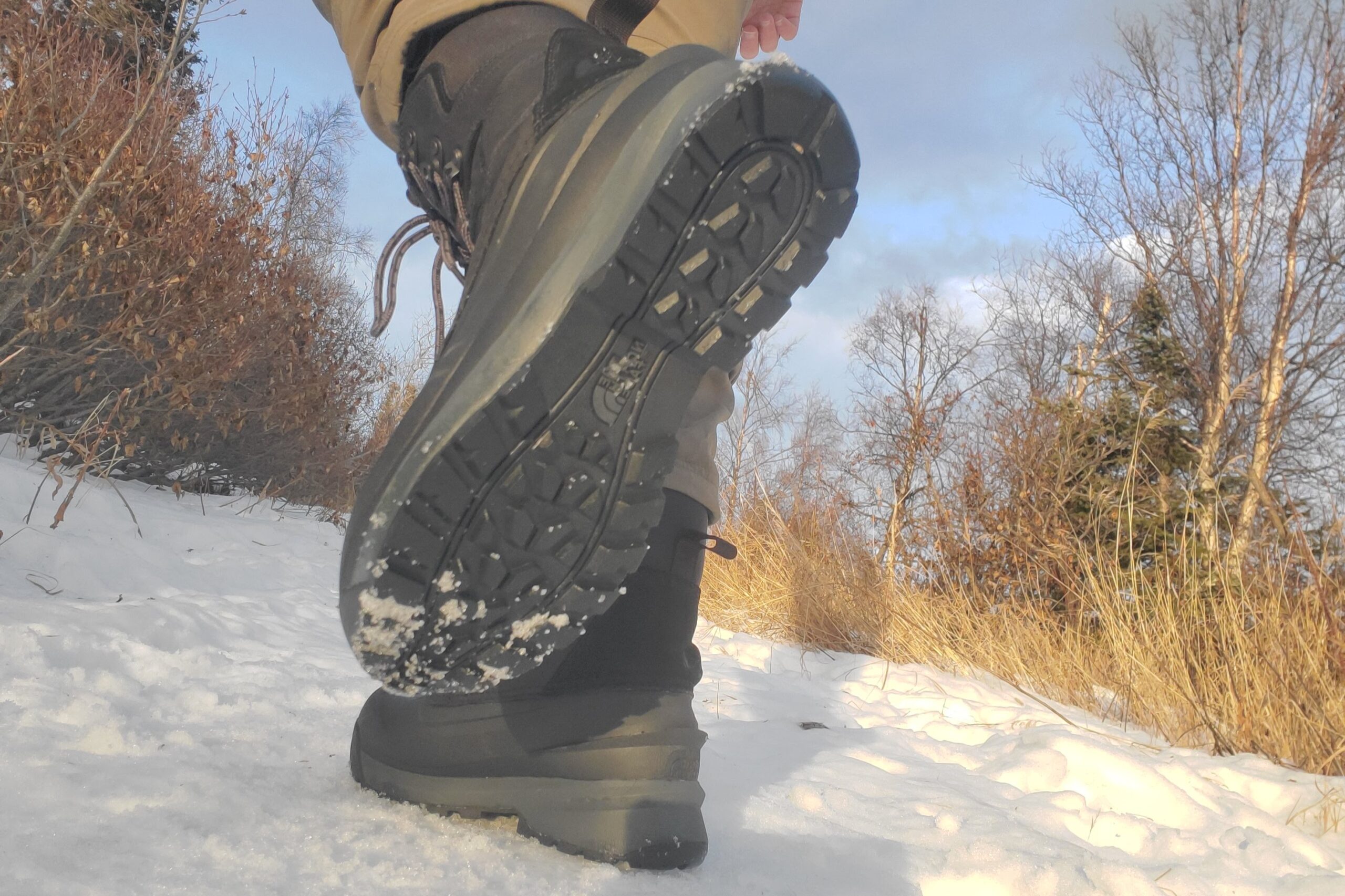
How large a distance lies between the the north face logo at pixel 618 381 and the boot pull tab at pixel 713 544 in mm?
204

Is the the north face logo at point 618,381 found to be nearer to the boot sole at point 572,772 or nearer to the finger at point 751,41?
the boot sole at point 572,772

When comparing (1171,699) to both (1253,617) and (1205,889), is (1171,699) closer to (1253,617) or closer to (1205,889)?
(1253,617)

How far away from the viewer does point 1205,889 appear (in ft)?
2.78

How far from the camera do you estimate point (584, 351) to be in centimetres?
54

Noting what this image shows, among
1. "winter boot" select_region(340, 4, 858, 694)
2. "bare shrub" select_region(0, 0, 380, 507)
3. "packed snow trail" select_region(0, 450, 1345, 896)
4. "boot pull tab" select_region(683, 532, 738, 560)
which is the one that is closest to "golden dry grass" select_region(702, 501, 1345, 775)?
"packed snow trail" select_region(0, 450, 1345, 896)

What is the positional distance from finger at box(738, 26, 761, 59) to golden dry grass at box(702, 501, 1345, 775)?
147 centimetres

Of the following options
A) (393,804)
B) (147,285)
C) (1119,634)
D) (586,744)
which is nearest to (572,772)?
(586,744)

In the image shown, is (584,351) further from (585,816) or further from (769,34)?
(769,34)

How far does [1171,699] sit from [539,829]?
6.43 feet

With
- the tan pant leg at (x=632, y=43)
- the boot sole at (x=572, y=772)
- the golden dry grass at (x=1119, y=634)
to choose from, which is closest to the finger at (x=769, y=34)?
the tan pant leg at (x=632, y=43)

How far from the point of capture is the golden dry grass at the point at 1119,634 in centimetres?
177

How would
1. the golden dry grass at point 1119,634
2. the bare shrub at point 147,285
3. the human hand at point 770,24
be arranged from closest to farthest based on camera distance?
the human hand at point 770,24, the golden dry grass at point 1119,634, the bare shrub at point 147,285

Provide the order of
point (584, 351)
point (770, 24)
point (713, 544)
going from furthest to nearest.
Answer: point (770, 24) → point (713, 544) → point (584, 351)

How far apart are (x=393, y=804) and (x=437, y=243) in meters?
0.51
